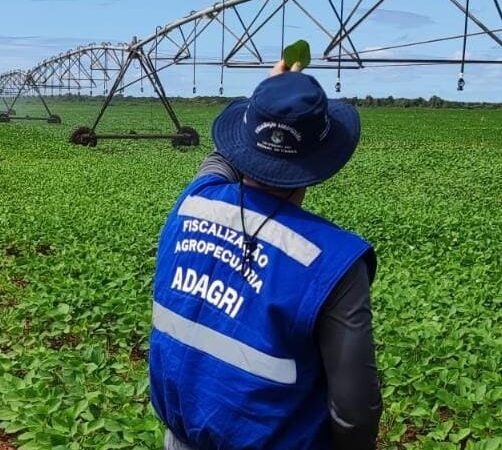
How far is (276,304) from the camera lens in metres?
1.86

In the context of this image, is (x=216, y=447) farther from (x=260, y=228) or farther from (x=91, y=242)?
(x=91, y=242)

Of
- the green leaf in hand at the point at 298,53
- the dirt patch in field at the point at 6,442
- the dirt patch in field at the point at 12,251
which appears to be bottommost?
the dirt patch in field at the point at 6,442

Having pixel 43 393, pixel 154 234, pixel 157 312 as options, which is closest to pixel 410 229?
pixel 154 234

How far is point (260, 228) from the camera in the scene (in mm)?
1936

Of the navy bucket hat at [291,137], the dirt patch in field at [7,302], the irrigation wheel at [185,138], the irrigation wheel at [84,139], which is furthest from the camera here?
the irrigation wheel at [185,138]

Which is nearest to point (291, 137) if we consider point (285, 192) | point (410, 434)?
point (285, 192)

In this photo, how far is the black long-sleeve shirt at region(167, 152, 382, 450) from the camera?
5.95 ft

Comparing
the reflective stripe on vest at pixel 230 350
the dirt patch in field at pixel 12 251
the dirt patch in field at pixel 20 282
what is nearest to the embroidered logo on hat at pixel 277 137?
the reflective stripe on vest at pixel 230 350

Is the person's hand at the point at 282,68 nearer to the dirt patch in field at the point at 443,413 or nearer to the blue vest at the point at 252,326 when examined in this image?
the blue vest at the point at 252,326

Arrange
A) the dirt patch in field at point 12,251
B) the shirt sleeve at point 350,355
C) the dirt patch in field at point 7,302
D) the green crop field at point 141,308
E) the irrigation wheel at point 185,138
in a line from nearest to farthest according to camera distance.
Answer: the shirt sleeve at point 350,355
the green crop field at point 141,308
the dirt patch in field at point 7,302
the dirt patch in field at point 12,251
the irrigation wheel at point 185,138

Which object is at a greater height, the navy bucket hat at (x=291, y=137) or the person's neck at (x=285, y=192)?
the navy bucket hat at (x=291, y=137)

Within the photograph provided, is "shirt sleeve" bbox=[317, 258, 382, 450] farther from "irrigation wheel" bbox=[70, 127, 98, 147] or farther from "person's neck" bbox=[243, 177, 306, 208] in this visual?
"irrigation wheel" bbox=[70, 127, 98, 147]

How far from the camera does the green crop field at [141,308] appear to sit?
3.93m

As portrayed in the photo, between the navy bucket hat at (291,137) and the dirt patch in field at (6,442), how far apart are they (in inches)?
103
